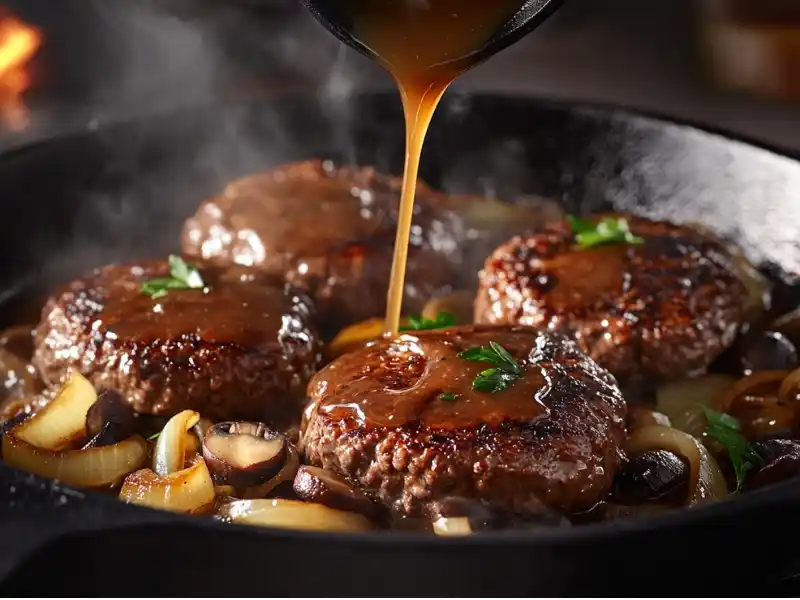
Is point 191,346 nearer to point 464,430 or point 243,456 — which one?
point 243,456

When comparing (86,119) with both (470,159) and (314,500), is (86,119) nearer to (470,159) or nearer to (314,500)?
(470,159)

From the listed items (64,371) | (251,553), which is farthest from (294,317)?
(251,553)

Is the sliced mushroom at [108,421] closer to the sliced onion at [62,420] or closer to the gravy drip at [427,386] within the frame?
the sliced onion at [62,420]

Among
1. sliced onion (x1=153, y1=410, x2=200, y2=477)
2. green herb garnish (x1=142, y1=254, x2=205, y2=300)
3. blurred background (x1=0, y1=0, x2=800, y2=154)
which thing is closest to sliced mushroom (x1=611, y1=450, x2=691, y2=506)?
sliced onion (x1=153, y1=410, x2=200, y2=477)

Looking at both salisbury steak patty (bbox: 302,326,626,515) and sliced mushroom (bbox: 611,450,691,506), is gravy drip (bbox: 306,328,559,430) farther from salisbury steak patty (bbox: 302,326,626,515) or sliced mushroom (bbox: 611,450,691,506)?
sliced mushroom (bbox: 611,450,691,506)

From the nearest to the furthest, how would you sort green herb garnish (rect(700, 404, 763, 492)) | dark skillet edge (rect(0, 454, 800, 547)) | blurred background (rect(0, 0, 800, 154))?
dark skillet edge (rect(0, 454, 800, 547)) < green herb garnish (rect(700, 404, 763, 492)) < blurred background (rect(0, 0, 800, 154))

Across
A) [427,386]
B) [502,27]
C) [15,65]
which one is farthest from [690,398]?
[15,65]
